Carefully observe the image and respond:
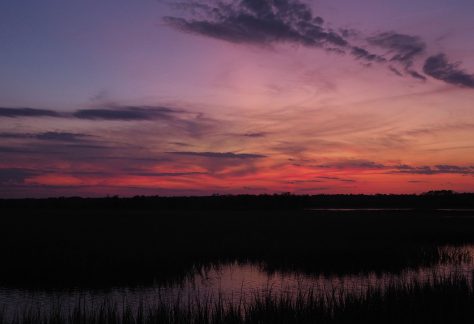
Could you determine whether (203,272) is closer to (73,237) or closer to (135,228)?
(73,237)

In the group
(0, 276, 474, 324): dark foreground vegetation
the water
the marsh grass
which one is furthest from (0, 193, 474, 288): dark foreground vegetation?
(0, 276, 474, 324): dark foreground vegetation

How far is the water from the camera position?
15266mm

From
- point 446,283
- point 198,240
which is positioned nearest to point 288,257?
point 198,240

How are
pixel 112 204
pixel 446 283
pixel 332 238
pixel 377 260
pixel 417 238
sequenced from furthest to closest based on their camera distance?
1. pixel 112 204
2. pixel 417 238
3. pixel 332 238
4. pixel 377 260
5. pixel 446 283

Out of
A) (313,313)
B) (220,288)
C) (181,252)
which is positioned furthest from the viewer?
(181,252)

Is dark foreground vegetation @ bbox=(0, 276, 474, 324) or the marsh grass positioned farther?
the marsh grass

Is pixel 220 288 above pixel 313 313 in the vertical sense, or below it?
below

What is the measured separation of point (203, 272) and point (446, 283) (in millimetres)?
10348

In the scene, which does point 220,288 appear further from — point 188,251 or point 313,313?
point 188,251

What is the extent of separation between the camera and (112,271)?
1978cm

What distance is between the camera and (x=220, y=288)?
16.9 metres

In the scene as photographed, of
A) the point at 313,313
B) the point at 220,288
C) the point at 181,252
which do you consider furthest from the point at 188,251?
the point at 313,313

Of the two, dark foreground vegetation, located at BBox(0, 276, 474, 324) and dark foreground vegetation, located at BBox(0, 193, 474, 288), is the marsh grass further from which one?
dark foreground vegetation, located at BBox(0, 276, 474, 324)

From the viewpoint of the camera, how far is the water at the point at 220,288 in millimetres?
15266
